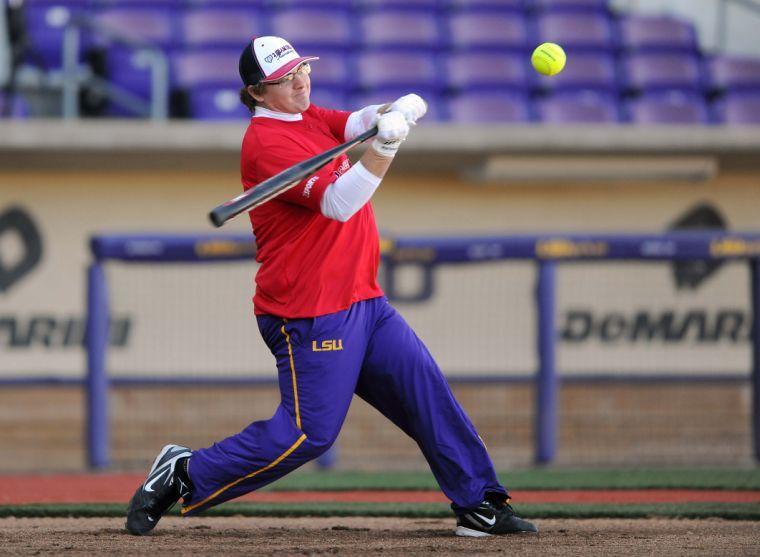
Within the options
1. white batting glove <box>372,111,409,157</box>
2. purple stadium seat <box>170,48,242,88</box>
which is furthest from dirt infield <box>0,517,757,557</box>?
purple stadium seat <box>170,48,242,88</box>

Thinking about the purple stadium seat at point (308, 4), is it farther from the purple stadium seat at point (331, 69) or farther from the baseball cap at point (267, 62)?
the baseball cap at point (267, 62)

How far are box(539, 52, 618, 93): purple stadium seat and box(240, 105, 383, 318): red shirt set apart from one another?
693 cm

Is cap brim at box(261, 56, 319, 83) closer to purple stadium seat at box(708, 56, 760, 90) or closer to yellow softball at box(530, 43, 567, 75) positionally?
yellow softball at box(530, 43, 567, 75)

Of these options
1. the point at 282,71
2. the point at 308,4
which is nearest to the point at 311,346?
the point at 282,71

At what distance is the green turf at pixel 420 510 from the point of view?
17.3 feet

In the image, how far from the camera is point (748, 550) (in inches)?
156

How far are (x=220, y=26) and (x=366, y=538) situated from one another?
7.45m

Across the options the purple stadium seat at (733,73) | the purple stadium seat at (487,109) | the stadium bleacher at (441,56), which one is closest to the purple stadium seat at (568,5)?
the stadium bleacher at (441,56)

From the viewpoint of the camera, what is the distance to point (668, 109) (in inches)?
424

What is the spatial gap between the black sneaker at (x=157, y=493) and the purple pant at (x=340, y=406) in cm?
7

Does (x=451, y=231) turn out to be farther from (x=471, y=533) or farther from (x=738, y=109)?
(x=471, y=533)

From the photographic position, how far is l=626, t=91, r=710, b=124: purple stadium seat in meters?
10.7

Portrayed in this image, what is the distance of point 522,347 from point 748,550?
5694 millimetres

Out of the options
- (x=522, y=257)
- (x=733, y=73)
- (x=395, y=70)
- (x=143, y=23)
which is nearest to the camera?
(x=522, y=257)
